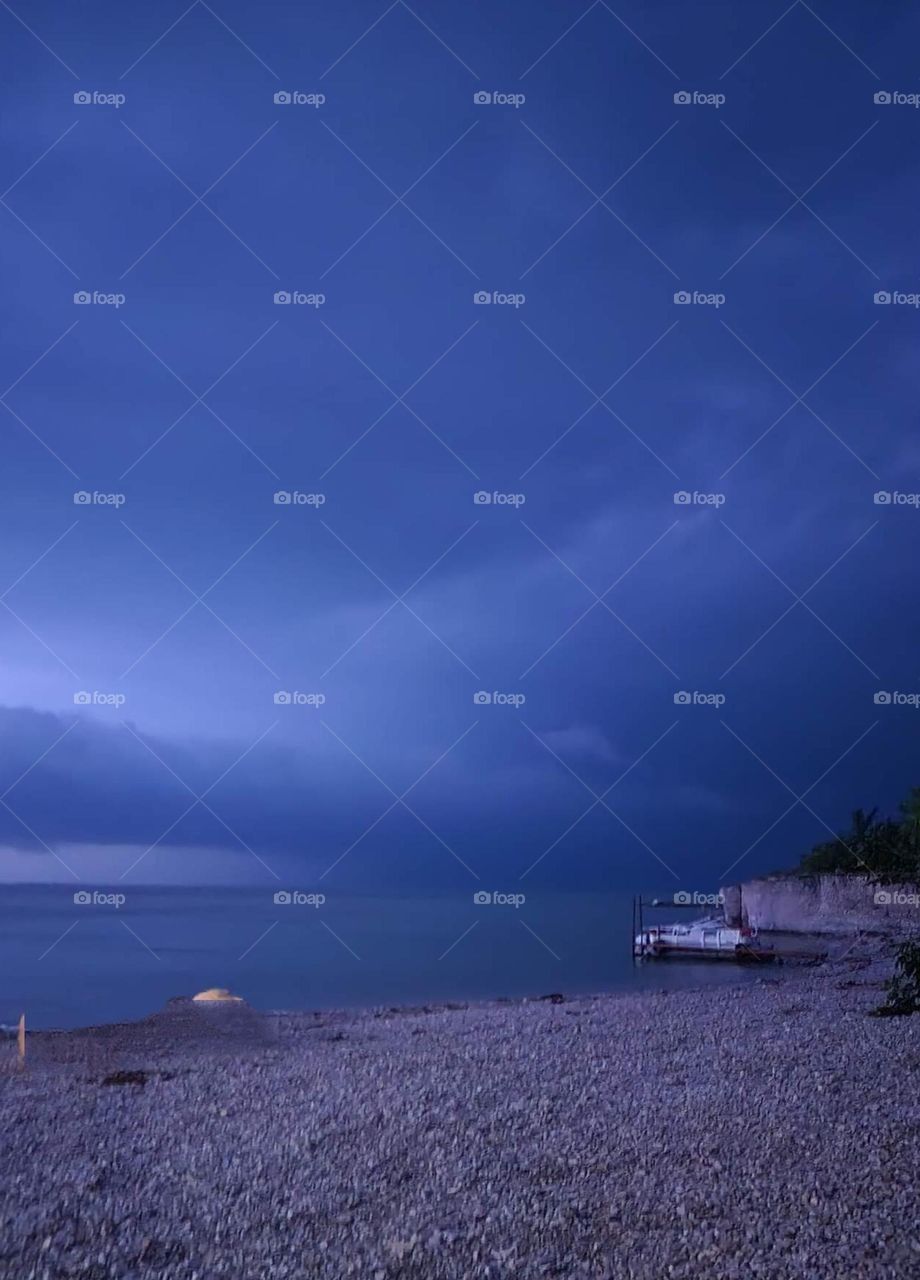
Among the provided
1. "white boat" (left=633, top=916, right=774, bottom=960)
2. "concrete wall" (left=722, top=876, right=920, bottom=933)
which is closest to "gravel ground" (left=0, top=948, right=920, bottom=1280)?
"concrete wall" (left=722, top=876, right=920, bottom=933)

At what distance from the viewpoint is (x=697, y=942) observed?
33.6 metres

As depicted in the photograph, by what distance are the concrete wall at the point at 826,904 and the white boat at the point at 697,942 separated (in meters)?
1.41

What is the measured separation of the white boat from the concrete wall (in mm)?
1412

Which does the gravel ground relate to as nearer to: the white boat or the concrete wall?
the concrete wall

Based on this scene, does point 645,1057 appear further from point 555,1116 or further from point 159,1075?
point 159,1075

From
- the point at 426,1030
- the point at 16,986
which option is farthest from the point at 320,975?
the point at 426,1030

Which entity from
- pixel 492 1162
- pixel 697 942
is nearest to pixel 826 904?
pixel 697 942

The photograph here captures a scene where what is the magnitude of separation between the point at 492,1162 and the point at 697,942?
28700mm

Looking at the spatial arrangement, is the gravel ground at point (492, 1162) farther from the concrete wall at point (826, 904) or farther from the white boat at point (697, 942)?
the white boat at point (697, 942)

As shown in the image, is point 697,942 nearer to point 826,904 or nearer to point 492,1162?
point 826,904

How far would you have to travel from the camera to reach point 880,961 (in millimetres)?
22516

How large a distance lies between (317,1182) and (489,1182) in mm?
1048

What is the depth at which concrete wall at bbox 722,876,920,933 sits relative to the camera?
27422mm

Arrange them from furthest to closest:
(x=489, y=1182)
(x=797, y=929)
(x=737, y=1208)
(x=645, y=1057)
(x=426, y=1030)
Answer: (x=797, y=929)
(x=426, y=1030)
(x=645, y=1057)
(x=489, y=1182)
(x=737, y=1208)
